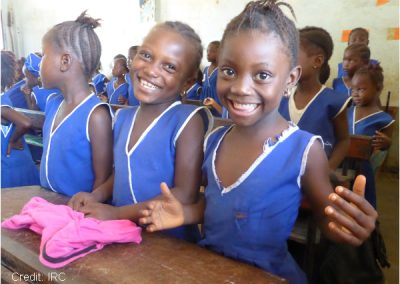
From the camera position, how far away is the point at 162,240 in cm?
96

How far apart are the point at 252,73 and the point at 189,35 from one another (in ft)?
1.38

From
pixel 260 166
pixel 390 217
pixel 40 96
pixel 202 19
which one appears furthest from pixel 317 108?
pixel 202 19

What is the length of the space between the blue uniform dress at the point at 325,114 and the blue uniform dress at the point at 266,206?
2.82 ft

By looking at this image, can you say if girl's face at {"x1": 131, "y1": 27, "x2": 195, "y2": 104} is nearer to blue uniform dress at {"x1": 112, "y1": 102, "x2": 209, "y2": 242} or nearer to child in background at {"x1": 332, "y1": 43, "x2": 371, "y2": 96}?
blue uniform dress at {"x1": 112, "y1": 102, "x2": 209, "y2": 242}

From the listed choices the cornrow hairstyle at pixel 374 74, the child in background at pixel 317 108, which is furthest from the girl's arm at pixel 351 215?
the cornrow hairstyle at pixel 374 74

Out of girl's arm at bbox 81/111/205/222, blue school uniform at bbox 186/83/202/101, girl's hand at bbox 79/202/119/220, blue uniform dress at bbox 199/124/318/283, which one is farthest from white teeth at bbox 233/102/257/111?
blue school uniform at bbox 186/83/202/101

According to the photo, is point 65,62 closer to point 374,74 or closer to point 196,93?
point 374,74

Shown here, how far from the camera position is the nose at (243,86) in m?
0.93

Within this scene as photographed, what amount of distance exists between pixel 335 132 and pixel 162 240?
1.25m

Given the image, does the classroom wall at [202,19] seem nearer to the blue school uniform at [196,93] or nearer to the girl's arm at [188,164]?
the blue school uniform at [196,93]

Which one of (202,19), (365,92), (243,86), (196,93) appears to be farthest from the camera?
(202,19)

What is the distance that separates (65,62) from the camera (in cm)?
150

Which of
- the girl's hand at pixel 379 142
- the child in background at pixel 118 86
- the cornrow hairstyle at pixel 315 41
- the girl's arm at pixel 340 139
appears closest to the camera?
the girl's arm at pixel 340 139

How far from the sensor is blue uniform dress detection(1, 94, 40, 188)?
204cm
